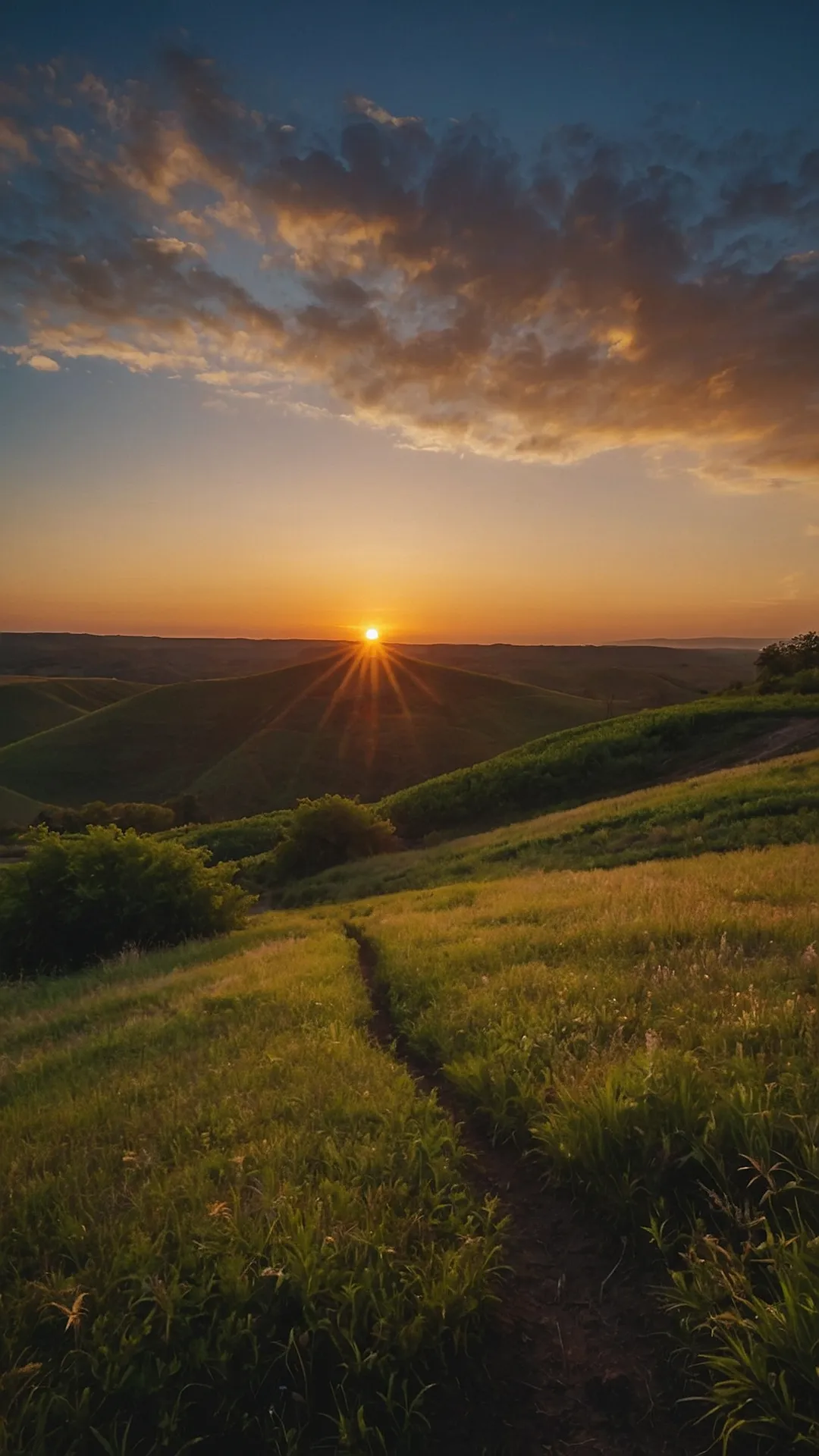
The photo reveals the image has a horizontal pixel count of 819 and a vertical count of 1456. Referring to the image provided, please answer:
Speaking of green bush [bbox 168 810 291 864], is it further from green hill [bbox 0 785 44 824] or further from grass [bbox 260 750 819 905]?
green hill [bbox 0 785 44 824]

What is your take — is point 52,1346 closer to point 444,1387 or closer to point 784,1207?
point 444,1387

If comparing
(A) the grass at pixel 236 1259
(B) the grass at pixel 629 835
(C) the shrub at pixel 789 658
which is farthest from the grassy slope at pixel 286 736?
(A) the grass at pixel 236 1259

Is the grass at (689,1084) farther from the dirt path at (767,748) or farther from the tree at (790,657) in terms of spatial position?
the tree at (790,657)

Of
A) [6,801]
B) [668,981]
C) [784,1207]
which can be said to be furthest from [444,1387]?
[6,801]

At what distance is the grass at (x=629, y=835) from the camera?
18.3 metres

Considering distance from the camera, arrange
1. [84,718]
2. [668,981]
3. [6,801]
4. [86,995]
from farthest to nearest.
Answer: [84,718], [6,801], [86,995], [668,981]

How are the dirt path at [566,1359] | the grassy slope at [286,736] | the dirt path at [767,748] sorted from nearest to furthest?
the dirt path at [566,1359] → the dirt path at [767,748] → the grassy slope at [286,736]

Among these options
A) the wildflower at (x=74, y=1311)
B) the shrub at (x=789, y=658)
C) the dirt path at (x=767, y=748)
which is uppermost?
the shrub at (x=789, y=658)

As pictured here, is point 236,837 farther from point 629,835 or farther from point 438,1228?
point 438,1228

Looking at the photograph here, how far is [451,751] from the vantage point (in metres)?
103

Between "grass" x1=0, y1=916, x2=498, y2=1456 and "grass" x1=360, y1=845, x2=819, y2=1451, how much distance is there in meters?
Result: 0.81

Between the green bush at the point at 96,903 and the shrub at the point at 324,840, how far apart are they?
13353mm

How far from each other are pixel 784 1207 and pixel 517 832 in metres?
23.9

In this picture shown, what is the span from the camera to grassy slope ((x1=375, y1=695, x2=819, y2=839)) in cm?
3400
